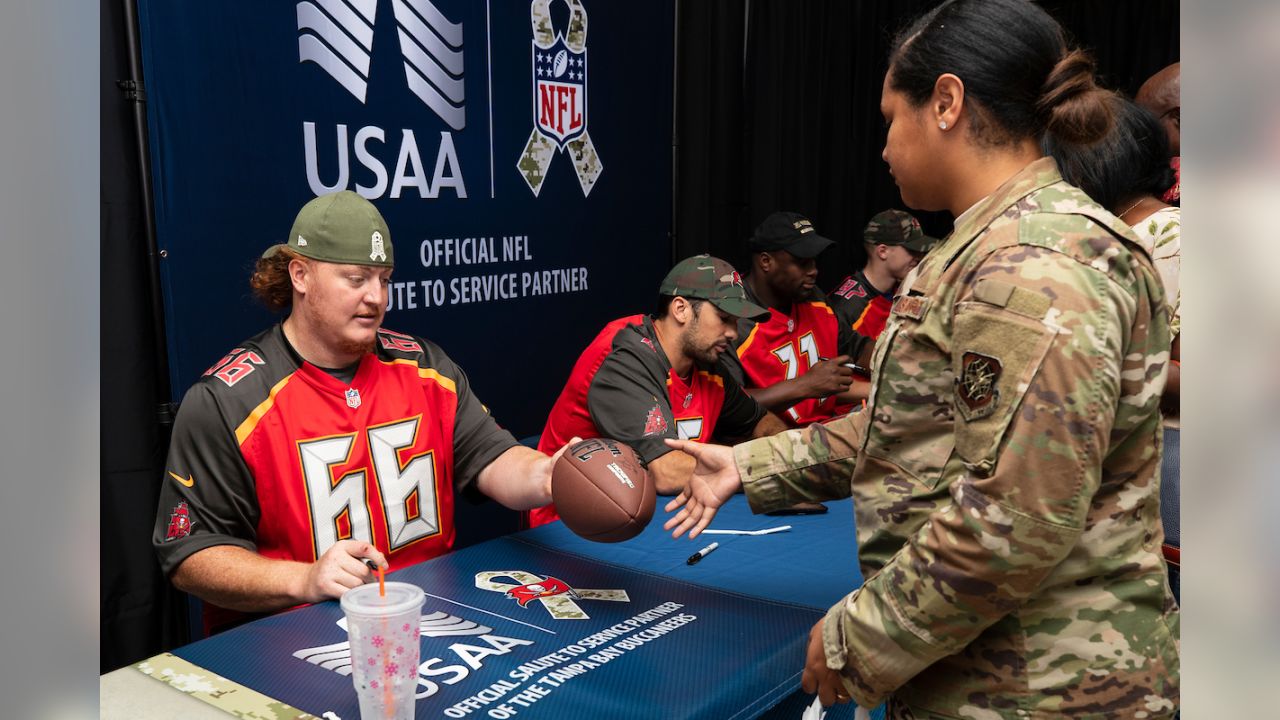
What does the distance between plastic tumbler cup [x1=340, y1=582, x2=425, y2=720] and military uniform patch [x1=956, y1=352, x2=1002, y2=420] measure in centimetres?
66

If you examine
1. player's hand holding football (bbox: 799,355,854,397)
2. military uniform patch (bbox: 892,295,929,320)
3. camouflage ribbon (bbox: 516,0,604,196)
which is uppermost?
camouflage ribbon (bbox: 516,0,604,196)

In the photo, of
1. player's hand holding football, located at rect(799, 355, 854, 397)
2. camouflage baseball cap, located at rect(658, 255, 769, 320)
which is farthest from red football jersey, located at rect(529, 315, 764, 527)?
A: player's hand holding football, located at rect(799, 355, 854, 397)

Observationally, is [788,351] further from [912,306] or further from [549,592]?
[912,306]

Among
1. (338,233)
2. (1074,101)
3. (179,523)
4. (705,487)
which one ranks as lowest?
(179,523)

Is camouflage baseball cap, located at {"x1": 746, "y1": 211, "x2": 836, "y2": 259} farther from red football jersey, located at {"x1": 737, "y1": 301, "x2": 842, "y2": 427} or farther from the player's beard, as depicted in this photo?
the player's beard

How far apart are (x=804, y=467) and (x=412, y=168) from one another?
2123 millimetres

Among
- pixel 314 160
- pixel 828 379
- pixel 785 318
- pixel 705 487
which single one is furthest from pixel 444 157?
pixel 705 487

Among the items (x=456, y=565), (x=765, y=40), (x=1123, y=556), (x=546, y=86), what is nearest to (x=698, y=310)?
(x=456, y=565)

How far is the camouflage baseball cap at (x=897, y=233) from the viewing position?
4258 millimetres

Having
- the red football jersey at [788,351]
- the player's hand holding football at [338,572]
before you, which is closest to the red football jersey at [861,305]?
the red football jersey at [788,351]

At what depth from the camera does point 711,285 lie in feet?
9.13

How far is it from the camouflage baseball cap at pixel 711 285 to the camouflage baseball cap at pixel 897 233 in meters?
1.61

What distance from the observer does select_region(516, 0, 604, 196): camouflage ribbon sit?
12.1 ft

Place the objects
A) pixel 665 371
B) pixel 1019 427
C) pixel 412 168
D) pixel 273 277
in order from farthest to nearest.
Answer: pixel 412 168, pixel 665 371, pixel 273 277, pixel 1019 427
